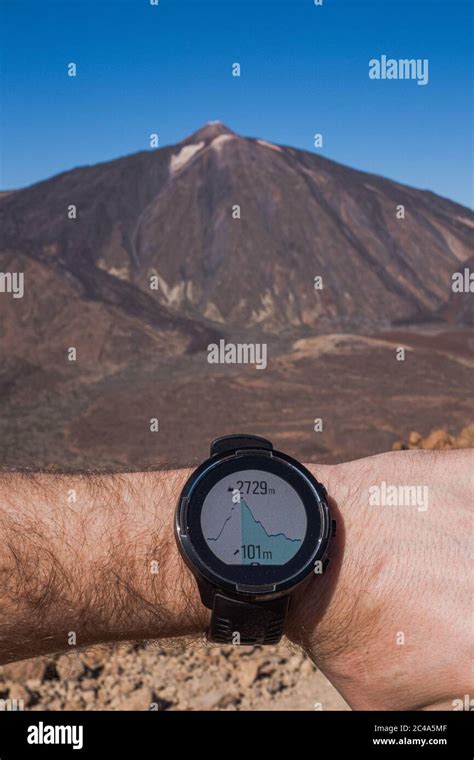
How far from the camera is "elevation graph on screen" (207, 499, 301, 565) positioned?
5.26ft

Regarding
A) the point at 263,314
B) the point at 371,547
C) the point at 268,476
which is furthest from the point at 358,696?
the point at 263,314

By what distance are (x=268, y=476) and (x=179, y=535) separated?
0.25 meters

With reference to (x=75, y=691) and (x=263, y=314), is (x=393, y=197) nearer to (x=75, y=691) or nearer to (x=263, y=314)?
(x=263, y=314)

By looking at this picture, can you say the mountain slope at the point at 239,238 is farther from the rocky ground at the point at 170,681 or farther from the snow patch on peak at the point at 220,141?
the rocky ground at the point at 170,681

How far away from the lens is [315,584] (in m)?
1.70

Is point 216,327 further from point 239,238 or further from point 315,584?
point 315,584

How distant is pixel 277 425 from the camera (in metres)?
12.7

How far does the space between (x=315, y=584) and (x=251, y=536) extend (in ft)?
0.67

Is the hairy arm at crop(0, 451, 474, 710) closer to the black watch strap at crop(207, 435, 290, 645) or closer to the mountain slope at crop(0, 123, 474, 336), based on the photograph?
the black watch strap at crop(207, 435, 290, 645)

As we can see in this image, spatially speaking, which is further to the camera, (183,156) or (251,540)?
(183,156)

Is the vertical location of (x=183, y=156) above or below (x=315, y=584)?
above

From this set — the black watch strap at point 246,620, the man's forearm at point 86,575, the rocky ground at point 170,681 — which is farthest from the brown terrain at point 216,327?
the black watch strap at point 246,620

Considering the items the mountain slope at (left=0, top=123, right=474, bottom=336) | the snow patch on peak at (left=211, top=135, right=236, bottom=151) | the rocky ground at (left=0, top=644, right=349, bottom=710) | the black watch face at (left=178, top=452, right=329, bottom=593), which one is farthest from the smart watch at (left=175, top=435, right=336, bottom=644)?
the snow patch on peak at (left=211, top=135, right=236, bottom=151)

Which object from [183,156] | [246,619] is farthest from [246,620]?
[183,156]
